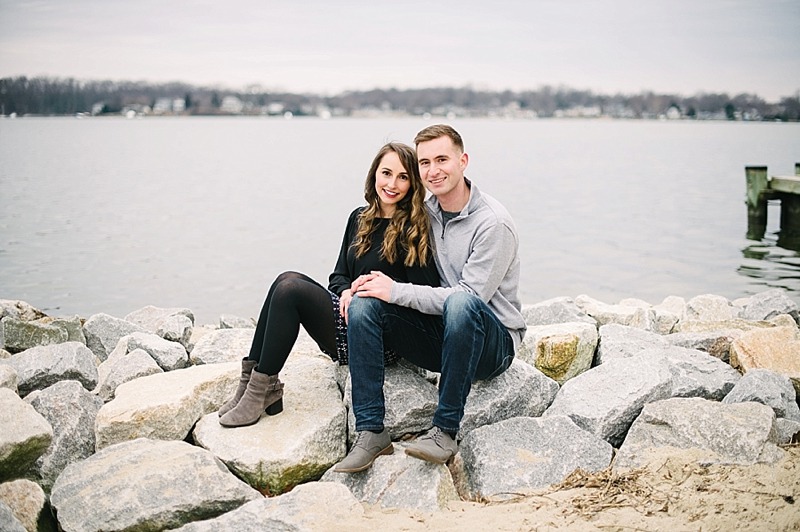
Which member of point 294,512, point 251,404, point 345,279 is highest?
point 345,279

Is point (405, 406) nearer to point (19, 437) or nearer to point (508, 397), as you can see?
point (508, 397)

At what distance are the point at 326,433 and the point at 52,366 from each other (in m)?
1.93

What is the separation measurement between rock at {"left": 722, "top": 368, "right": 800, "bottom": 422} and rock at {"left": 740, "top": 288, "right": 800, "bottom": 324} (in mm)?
3704

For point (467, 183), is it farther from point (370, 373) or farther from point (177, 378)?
point (177, 378)

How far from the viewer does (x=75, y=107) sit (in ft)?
111

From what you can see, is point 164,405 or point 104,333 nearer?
point 164,405

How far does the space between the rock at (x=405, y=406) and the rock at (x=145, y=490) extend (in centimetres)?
77

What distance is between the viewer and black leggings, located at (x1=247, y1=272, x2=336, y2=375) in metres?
3.84

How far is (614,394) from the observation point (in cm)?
414

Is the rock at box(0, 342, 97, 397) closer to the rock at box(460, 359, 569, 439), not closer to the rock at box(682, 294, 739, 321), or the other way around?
the rock at box(460, 359, 569, 439)

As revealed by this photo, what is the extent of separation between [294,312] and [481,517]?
1374 millimetres

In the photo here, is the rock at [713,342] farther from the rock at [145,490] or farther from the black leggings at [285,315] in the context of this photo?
the rock at [145,490]

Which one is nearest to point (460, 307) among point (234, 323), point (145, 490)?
point (145, 490)

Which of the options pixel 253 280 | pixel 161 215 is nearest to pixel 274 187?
pixel 161 215
